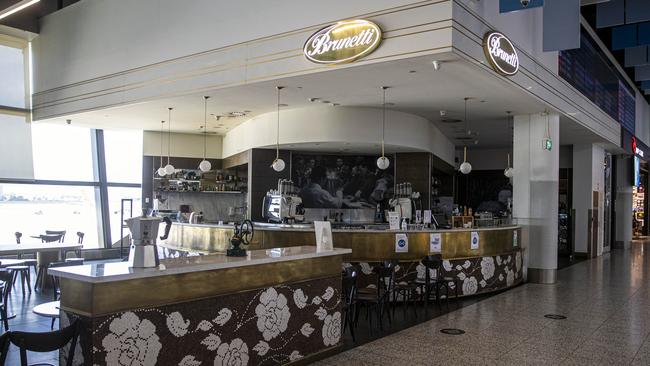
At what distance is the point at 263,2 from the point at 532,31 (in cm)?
461

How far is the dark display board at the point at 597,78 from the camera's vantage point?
11117mm

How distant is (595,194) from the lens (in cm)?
1500

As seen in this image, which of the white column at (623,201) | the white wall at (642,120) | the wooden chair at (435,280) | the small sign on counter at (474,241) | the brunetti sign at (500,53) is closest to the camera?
the brunetti sign at (500,53)

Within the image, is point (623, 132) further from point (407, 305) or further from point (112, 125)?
point (112, 125)

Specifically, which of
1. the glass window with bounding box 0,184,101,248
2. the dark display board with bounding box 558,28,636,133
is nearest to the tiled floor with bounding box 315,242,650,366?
the dark display board with bounding box 558,28,636,133

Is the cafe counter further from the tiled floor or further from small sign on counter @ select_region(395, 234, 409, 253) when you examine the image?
small sign on counter @ select_region(395, 234, 409, 253)

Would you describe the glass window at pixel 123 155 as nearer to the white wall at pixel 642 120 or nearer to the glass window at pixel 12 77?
the glass window at pixel 12 77

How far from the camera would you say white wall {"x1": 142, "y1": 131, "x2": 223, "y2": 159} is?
45.6 ft

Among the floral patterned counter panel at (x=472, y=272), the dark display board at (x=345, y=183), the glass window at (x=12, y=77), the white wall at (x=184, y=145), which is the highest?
the glass window at (x=12, y=77)

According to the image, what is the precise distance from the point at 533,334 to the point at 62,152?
11.5 m

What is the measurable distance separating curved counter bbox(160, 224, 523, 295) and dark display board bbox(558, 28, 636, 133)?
389 centimetres

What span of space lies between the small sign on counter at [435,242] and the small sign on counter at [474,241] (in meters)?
0.70

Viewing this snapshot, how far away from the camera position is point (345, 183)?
1318cm

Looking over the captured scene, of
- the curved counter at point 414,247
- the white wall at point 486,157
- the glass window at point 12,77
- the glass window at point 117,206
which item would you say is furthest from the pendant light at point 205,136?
the white wall at point 486,157
